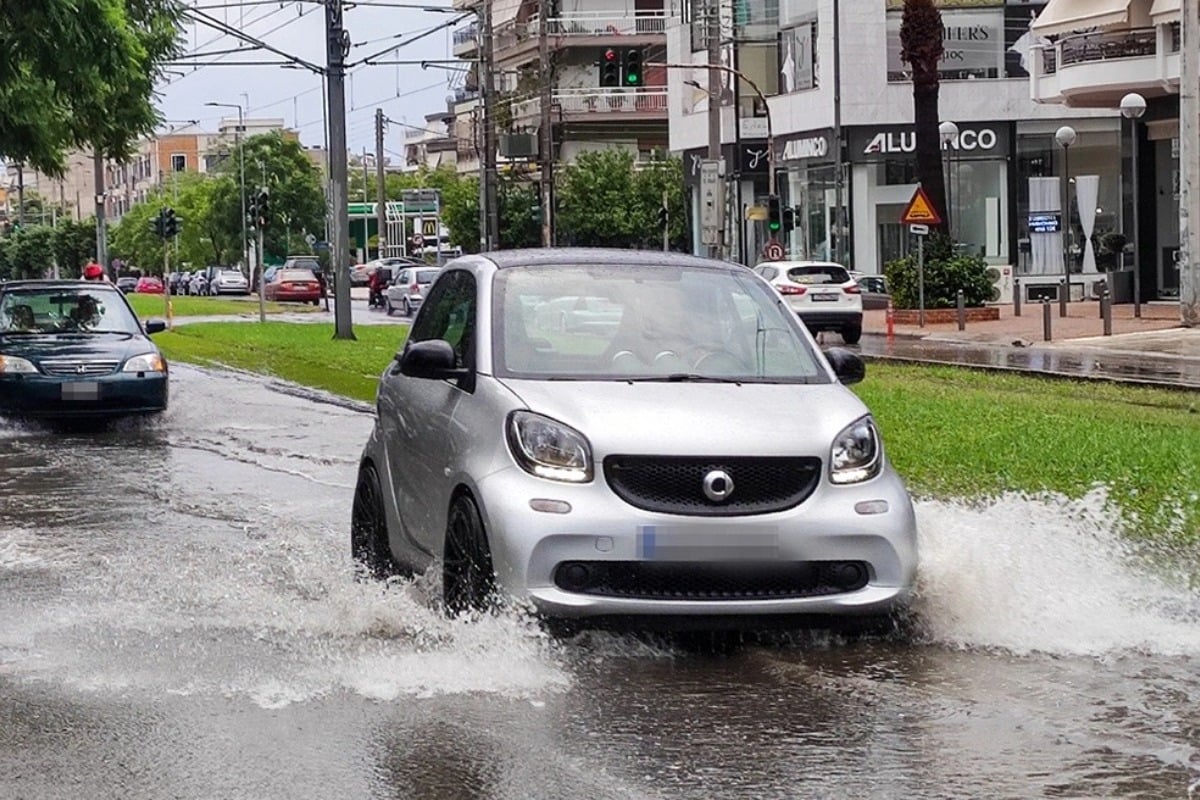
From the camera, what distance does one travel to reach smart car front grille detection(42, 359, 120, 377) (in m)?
18.9

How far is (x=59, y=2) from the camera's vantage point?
57.2ft

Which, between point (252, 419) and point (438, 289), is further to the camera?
point (252, 419)

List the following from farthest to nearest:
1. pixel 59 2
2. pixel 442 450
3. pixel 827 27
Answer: pixel 827 27
pixel 59 2
pixel 442 450

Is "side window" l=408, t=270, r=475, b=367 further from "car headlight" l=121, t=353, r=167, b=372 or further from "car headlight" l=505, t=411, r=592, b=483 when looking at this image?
"car headlight" l=121, t=353, r=167, b=372

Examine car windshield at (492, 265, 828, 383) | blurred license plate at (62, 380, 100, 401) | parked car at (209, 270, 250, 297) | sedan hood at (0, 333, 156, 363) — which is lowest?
blurred license plate at (62, 380, 100, 401)

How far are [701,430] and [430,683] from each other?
1.39m

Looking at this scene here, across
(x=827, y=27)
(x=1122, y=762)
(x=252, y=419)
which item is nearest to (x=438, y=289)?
(x=1122, y=762)

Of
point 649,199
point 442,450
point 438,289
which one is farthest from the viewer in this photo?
point 649,199

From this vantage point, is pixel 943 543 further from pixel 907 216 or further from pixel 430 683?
pixel 907 216

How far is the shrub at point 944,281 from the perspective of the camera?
42.2 metres

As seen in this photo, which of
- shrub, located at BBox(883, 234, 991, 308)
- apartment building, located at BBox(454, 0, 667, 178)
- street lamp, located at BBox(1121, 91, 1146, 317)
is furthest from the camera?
apartment building, located at BBox(454, 0, 667, 178)

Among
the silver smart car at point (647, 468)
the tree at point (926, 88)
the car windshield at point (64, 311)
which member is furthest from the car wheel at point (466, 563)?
the tree at point (926, 88)

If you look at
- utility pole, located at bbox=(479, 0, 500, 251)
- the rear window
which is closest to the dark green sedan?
the rear window

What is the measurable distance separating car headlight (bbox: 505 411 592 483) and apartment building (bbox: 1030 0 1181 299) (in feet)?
112
